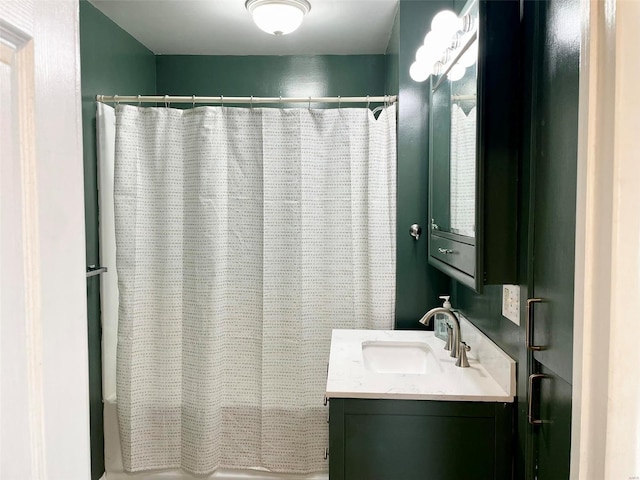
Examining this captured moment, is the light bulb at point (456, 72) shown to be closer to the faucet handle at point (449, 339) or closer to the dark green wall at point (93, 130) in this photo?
the faucet handle at point (449, 339)

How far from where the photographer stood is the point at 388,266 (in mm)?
2340

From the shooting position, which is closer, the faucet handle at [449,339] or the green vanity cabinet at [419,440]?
the green vanity cabinet at [419,440]

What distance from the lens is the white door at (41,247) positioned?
1.55ft

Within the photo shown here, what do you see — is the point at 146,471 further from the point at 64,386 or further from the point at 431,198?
the point at 64,386

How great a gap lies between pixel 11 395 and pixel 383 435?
1.26m

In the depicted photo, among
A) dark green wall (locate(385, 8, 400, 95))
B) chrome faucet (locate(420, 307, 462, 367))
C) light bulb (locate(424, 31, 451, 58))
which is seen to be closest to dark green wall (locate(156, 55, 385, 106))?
dark green wall (locate(385, 8, 400, 95))

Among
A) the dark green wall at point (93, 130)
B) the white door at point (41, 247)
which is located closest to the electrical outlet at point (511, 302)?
the white door at point (41, 247)

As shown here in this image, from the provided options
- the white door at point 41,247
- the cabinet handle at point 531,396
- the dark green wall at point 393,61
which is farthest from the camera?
the dark green wall at point 393,61

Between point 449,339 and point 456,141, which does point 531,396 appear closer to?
point 449,339

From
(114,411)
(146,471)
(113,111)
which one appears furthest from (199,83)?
(146,471)

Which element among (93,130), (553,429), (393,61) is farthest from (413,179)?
(93,130)

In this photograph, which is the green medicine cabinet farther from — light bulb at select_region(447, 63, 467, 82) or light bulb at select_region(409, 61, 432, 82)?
light bulb at select_region(409, 61, 432, 82)

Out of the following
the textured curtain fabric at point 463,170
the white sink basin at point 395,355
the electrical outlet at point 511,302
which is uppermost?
the textured curtain fabric at point 463,170

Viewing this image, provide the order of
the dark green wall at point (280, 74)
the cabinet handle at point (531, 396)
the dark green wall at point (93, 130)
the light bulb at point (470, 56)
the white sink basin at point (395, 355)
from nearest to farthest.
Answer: the cabinet handle at point (531, 396)
the light bulb at point (470, 56)
the white sink basin at point (395, 355)
the dark green wall at point (93, 130)
the dark green wall at point (280, 74)
